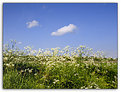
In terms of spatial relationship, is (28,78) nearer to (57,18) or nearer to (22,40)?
(22,40)

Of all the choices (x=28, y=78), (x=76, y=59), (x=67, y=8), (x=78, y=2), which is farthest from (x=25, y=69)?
(x=78, y=2)

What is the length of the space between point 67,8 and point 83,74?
114 cm

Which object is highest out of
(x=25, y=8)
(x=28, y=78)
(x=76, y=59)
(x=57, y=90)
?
(x=25, y=8)

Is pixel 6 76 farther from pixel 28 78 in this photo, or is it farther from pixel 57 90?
pixel 57 90

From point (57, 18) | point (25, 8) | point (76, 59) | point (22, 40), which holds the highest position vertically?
point (25, 8)

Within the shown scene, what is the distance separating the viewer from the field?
2588 mm

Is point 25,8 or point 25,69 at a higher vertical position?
point 25,8

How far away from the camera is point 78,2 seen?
107 inches

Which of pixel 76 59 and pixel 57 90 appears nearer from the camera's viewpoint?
pixel 57 90

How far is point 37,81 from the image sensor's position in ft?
8.54

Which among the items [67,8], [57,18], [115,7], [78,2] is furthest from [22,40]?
[115,7]

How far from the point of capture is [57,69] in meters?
2.71

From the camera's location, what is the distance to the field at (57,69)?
8.49ft

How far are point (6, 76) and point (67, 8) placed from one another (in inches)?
59.5
